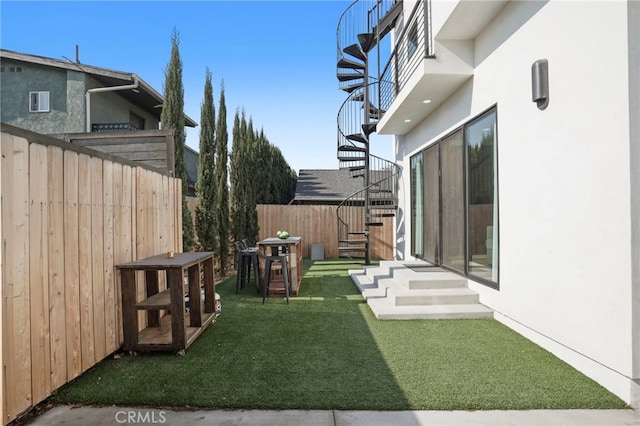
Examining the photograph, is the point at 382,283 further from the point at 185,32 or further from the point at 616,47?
the point at 185,32

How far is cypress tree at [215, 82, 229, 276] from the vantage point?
7.95 meters

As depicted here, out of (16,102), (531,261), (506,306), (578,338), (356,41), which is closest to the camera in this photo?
(578,338)

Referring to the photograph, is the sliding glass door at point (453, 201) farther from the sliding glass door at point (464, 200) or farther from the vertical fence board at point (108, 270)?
the vertical fence board at point (108, 270)

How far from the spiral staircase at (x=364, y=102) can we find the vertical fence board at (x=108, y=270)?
246 inches

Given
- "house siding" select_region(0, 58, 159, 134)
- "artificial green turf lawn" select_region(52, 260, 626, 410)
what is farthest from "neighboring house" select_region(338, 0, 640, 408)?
"house siding" select_region(0, 58, 159, 134)

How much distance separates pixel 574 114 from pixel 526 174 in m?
0.82

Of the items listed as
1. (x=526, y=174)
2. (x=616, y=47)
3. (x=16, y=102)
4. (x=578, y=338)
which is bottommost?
(x=578, y=338)

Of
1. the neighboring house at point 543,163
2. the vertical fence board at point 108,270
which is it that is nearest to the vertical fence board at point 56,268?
the vertical fence board at point 108,270

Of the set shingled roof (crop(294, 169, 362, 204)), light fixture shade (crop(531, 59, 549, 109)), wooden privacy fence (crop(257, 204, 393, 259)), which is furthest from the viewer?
shingled roof (crop(294, 169, 362, 204))

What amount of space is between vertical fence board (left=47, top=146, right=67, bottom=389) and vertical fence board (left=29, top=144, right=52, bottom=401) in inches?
1.4

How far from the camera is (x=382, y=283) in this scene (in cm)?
562

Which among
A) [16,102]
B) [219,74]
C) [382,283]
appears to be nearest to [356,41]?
[219,74]

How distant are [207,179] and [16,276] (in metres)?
5.44

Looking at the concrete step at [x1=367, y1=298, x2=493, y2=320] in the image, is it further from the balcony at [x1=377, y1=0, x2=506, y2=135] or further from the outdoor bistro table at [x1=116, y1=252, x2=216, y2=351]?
the balcony at [x1=377, y1=0, x2=506, y2=135]
